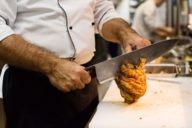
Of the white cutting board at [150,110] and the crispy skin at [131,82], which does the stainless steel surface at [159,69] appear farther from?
the crispy skin at [131,82]

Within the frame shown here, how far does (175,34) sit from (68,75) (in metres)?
2.03

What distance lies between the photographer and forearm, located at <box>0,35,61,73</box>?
102 centimetres

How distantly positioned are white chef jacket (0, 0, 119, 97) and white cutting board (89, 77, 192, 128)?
200 millimetres

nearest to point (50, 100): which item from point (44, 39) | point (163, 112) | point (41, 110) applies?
point (41, 110)

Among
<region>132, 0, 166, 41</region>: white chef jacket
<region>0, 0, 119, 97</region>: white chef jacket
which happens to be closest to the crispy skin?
<region>0, 0, 119, 97</region>: white chef jacket

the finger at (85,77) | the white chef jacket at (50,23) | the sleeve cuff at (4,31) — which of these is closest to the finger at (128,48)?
the white chef jacket at (50,23)

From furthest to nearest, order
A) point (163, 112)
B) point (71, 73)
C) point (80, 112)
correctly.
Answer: point (80, 112) < point (163, 112) < point (71, 73)

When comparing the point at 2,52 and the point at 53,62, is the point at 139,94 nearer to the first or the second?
the point at 53,62

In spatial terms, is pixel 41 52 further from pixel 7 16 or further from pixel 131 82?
pixel 131 82

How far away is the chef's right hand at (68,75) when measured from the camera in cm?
98

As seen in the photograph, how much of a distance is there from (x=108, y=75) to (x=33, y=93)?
9.2 inches

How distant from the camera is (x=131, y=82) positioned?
116cm

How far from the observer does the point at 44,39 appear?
113 cm

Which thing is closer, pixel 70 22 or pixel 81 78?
pixel 81 78
